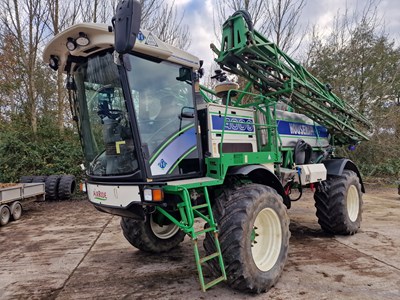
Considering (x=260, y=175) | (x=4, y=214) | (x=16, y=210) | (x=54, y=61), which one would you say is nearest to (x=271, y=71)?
(x=260, y=175)

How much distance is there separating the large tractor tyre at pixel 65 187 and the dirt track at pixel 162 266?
3.15m

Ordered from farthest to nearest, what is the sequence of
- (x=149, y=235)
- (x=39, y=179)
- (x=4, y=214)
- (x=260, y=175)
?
1. (x=39, y=179)
2. (x=4, y=214)
3. (x=149, y=235)
4. (x=260, y=175)

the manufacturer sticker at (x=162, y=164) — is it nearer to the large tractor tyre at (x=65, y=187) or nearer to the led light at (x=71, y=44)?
the led light at (x=71, y=44)

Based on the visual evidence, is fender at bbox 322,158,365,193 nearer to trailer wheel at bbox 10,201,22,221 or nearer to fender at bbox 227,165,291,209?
fender at bbox 227,165,291,209

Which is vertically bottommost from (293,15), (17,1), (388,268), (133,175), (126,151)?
(388,268)

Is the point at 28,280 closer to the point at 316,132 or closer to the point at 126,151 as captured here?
the point at 126,151

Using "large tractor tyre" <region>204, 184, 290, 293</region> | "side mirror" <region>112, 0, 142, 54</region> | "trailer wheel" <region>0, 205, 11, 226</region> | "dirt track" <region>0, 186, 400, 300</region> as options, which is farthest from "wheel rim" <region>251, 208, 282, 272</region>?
"trailer wheel" <region>0, 205, 11, 226</region>

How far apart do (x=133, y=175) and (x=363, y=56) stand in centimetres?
1267

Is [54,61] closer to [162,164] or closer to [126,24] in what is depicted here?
[126,24]

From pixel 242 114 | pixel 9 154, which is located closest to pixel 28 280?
pixel 242 114

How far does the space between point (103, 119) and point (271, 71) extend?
2.61 m

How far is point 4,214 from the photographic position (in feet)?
22.7

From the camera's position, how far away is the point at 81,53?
10.2ft

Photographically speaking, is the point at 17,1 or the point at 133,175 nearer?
the point at 133,175
